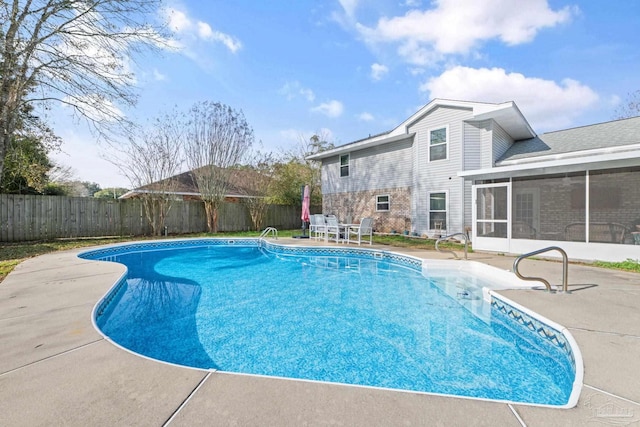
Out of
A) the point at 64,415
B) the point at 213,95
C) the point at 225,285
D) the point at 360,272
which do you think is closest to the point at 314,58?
the point at 213,95

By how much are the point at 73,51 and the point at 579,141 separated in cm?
1680

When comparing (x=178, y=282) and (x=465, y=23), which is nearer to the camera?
(x=178, y=282)

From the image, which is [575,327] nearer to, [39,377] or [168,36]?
[39,377]

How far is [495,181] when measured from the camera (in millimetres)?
9352

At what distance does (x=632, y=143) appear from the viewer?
8797 mm

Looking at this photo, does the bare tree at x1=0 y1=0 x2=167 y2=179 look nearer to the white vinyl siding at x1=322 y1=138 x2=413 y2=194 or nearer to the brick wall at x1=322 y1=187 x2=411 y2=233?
the white vinyl siding at x1=322 y1=138 x2=413 y2=194

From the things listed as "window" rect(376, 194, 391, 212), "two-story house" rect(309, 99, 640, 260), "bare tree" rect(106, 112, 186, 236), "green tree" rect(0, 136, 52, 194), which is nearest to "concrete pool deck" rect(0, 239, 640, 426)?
"two-story house" rect(309, 99, 640, 260)

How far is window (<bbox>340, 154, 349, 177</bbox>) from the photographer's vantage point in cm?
1683

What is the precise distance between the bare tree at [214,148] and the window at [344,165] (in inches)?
226

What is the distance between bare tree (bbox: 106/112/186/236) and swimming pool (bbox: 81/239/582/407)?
27.3ft

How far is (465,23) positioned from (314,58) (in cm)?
613

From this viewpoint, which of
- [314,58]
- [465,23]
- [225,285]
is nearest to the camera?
[225,285]

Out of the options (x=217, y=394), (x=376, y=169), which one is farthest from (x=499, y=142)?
(x=217, y=394)

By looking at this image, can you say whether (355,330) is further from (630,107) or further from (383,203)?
(630,107)
